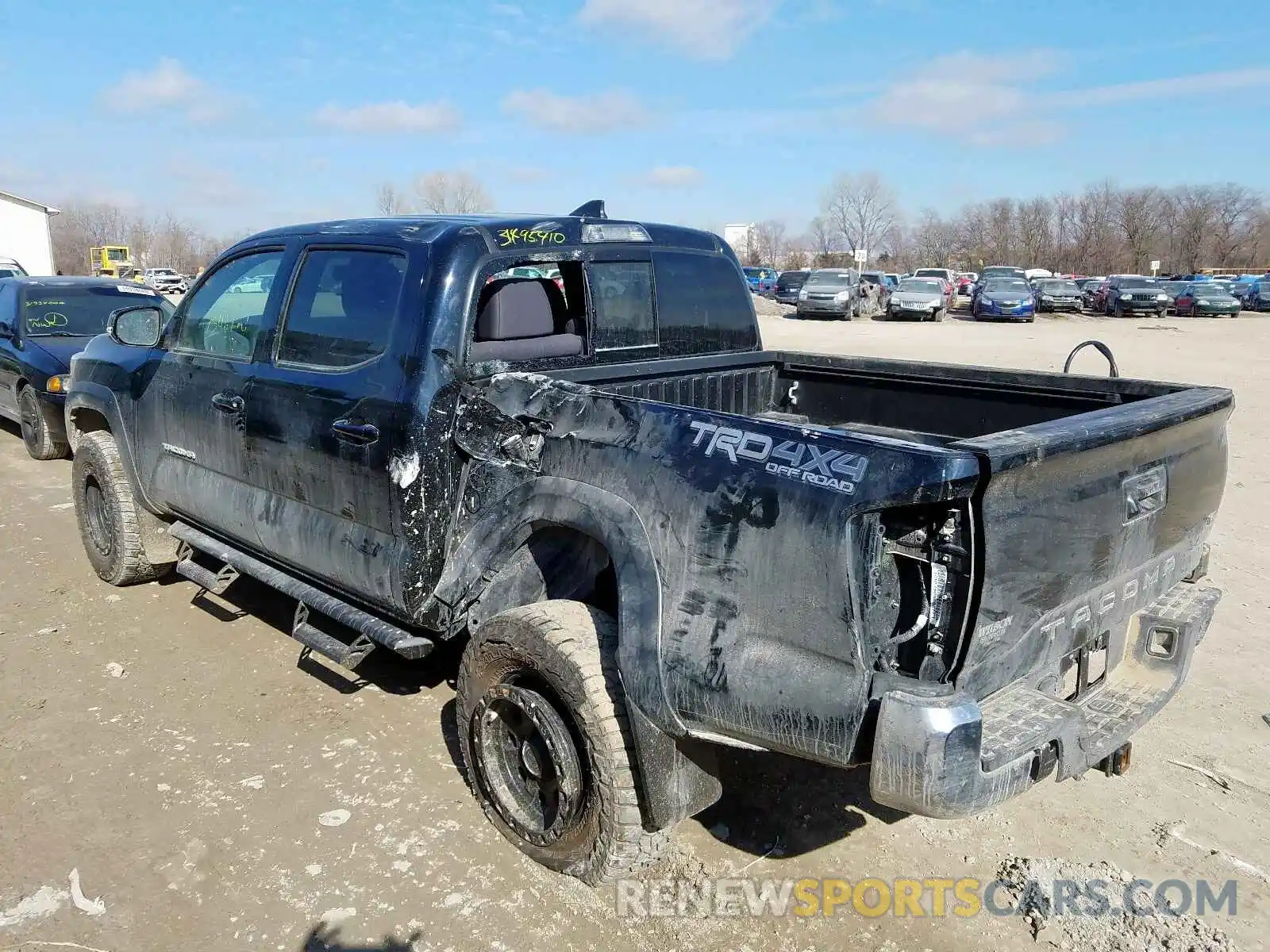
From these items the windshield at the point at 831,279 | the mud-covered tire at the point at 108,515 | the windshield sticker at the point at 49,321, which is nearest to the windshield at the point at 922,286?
the windshield at the point at 831,279

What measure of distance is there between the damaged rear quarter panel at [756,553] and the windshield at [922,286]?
3162 centimetres

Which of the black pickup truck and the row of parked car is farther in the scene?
the row of parked car

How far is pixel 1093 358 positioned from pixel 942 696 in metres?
19.0

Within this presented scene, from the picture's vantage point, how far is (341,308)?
148 inches

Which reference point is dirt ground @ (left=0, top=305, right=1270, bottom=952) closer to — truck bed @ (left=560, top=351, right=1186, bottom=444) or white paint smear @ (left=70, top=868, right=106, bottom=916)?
white paint smear @ (left=70, top=868, right=106, bottom=916)

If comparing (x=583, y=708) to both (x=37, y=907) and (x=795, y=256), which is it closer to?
(x=37, y=907)

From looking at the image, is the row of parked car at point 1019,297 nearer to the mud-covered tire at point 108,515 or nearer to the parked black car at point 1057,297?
the parked black car at point 1057,297

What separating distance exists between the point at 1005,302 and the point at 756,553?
3243 cm

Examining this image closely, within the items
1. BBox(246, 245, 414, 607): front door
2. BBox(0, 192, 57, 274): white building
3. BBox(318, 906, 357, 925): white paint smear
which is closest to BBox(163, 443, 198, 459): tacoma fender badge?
BBox(246, 245, 414, 607): front door

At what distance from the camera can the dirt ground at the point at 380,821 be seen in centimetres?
288

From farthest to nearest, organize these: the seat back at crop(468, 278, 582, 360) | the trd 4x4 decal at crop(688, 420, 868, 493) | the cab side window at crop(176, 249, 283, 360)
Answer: the cab side window at crop(176, 249, 283, 360), the seat back at crop(468, 278, 582, 360), the trd 4x4 decal at crop(688, 420, 868, 493)

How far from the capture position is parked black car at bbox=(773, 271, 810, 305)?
42.5 m

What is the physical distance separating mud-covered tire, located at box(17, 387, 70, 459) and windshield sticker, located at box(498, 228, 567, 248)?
745 centimetres

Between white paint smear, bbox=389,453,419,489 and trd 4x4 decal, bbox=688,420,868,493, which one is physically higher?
trd 4x4 decal, bbox=688,420,868,493
